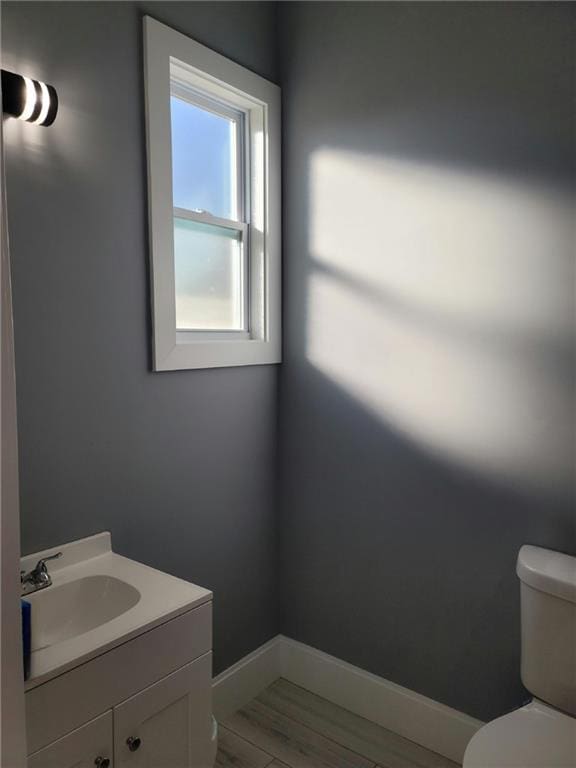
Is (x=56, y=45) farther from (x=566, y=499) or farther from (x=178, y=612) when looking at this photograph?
(x=566, y=499)

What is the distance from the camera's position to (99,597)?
1.43 m

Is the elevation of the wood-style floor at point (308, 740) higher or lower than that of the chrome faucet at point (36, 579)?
lower

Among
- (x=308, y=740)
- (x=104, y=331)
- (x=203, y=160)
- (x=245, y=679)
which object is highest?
(x=203, y=160)

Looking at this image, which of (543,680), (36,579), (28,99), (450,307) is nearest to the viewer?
(28,99)

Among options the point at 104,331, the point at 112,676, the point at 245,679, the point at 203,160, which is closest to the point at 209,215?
the point at 203,160

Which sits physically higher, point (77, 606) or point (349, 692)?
point (77, 606)

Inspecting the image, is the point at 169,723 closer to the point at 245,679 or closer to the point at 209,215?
the point at 245,679

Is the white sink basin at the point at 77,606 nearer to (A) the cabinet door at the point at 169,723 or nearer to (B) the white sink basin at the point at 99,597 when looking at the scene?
(B) the white sink basin at the point at 99,597

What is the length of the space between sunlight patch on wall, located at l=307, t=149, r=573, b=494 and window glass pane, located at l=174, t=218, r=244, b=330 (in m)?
→ 0.30

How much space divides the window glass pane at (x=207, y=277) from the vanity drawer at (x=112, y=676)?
39.3 inches

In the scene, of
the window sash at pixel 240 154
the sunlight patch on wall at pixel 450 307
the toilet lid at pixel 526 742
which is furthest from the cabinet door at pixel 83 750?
the window sash at pixel 240 154

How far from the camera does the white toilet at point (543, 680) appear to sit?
4.17ft

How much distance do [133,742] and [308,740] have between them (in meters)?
0.95

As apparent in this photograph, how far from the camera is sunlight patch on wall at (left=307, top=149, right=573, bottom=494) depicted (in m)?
1.57
